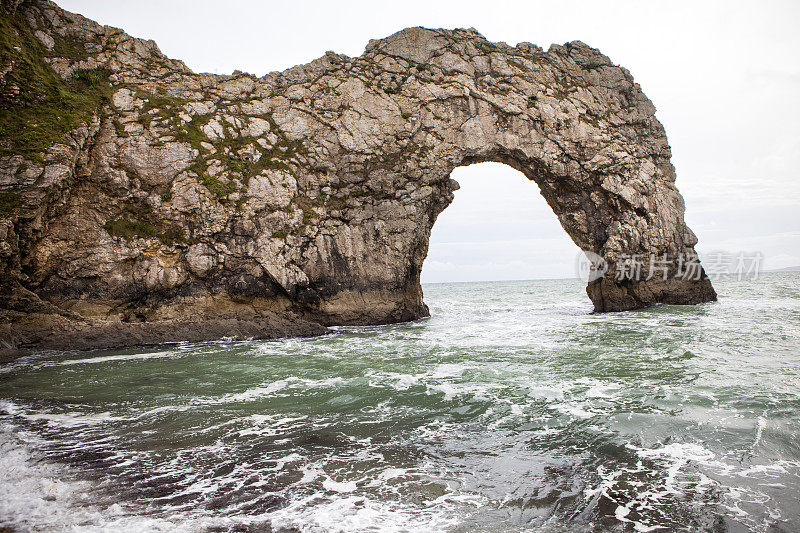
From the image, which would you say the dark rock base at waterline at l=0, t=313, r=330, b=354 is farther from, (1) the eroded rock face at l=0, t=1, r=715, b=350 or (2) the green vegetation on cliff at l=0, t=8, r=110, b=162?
(2) the green vegetation on cliff at l=0, t=8, r=110, b=162

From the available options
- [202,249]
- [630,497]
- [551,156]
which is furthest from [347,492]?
[551,156]

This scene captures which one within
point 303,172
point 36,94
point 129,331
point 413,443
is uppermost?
point 36,94

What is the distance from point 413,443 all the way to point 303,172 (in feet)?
58.2

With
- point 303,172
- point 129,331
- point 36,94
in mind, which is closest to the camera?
point 129,331

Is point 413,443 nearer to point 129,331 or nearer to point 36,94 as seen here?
point 129,331

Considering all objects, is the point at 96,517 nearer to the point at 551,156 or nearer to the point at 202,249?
the point at 202,249

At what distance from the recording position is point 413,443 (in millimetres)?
6488

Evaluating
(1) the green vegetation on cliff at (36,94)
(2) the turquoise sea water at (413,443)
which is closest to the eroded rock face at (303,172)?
(1) the green vegetation on cliff at (36,94)

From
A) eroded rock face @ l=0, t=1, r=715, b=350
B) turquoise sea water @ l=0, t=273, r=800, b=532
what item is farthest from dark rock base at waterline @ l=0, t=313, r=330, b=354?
turquoise sea water @ l=0, t=273, r=800, b=532

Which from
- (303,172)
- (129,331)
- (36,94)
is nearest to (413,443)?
(129,331)

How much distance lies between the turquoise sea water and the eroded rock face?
6.32 m

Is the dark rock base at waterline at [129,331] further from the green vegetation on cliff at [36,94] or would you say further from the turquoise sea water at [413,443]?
the green vegetation on cliff at [36,94]

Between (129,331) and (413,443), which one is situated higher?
(129,331)

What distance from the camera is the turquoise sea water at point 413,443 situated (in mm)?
4516
